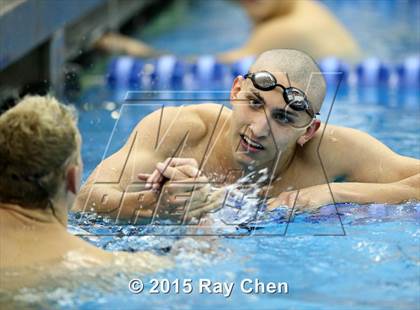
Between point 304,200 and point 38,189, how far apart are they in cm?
137

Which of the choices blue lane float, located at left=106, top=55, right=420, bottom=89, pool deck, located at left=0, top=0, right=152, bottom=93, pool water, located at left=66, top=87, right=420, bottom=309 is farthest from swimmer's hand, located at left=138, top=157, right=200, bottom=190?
blue lane float, located at left=106, top=55, right=420, bottom=89

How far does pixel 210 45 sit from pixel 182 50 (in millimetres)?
286

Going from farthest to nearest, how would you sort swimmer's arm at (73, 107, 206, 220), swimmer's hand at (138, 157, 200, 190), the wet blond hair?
swimmer's arm at (73, 107, 206, 220), swimmer's hand at (138, 157, 200, 190), the wet blond hair

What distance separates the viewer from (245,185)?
13.9ft

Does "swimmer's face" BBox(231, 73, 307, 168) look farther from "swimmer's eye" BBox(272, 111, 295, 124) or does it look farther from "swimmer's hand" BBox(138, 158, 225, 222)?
"swimmer's hand" BBox(138, 158, 225, 222)

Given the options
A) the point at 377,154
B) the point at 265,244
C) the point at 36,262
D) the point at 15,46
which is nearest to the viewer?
the point at 36,262

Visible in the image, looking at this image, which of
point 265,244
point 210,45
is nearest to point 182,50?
point 210,45

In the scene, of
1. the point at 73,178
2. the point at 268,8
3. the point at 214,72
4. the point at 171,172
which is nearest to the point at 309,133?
the point at 171,172

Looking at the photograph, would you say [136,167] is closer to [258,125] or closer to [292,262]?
[258,125]

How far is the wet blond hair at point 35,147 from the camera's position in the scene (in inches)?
116

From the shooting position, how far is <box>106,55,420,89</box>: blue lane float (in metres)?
7.21

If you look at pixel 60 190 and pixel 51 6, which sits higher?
pixel 60 190

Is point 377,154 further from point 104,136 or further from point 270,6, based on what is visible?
point 270,6

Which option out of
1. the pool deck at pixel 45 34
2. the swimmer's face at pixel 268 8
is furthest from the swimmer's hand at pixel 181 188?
the swimmer's face at pixel 268 8
